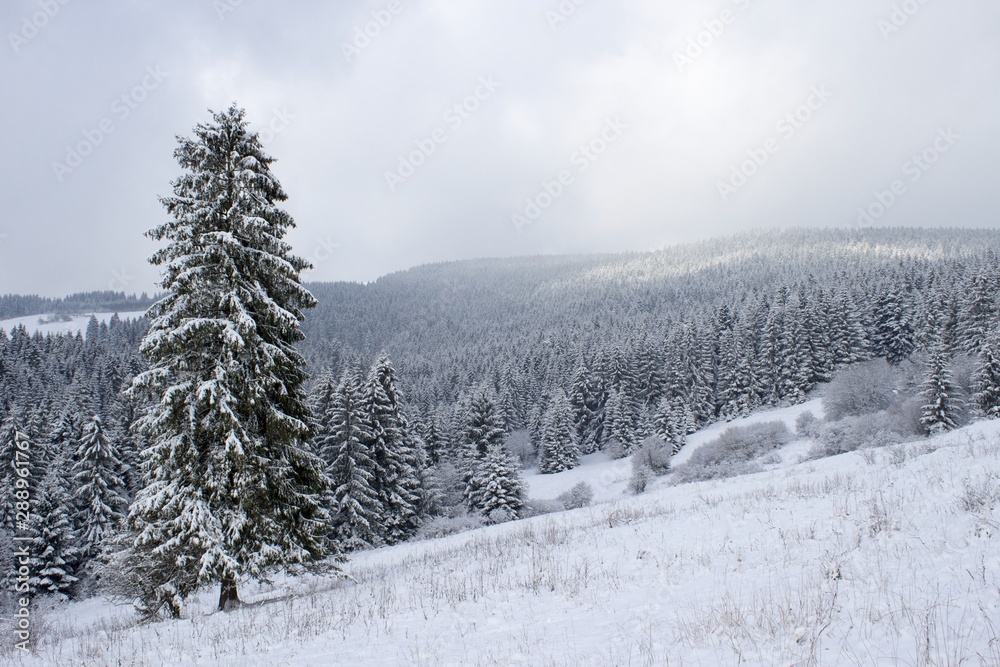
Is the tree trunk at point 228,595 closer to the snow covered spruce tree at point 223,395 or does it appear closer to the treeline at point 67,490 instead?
the snow covered spruce tree at point 223,395

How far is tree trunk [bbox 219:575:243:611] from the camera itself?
996 cm

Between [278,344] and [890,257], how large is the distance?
24334 cm

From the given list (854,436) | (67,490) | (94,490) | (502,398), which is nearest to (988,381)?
(854,436)

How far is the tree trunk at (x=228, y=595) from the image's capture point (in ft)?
32.7

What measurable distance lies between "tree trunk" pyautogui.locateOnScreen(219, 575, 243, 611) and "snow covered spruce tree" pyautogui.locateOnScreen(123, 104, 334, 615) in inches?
1.2

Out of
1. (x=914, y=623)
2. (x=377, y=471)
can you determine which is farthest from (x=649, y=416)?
(x=914, y=623)

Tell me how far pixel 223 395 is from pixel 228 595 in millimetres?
4174

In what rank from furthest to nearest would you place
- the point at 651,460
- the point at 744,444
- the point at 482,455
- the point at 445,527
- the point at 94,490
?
the point at 651,460 < the point at 744,444 < the point at 482,455 < the point at 94,490 < the point at 445,527

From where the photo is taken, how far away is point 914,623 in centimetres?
399

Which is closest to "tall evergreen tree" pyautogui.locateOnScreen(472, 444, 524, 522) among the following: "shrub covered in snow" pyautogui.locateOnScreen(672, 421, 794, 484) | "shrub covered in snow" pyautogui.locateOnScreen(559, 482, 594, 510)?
"shrub covered in snow" pyautogui.locateOnScreen(559, 482, 594, 510)

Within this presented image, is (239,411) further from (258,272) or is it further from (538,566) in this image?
(538,566)

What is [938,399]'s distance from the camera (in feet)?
108

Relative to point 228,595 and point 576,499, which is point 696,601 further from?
point 576,499

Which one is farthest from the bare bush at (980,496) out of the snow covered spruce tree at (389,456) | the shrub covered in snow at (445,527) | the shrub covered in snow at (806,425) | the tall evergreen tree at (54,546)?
the tall evergreen tree at (54,546)
